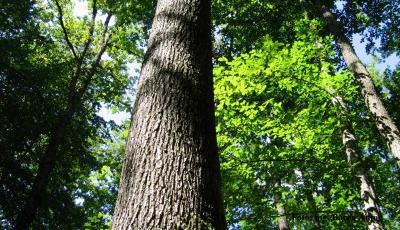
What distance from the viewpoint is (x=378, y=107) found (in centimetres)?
728

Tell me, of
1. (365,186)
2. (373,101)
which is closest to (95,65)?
(373,101)

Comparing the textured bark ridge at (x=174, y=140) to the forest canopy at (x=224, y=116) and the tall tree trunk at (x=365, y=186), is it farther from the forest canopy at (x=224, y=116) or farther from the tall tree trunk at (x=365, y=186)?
the tall tree trunk at (x=365, y=186)

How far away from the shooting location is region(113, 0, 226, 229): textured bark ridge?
2084 millimetres

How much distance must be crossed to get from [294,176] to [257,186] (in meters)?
0.82

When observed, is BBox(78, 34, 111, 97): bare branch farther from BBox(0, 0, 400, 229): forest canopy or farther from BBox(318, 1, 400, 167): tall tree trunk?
BBox(318, 1, 400, 167): tall tree trunk

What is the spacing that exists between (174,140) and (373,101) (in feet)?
21.2

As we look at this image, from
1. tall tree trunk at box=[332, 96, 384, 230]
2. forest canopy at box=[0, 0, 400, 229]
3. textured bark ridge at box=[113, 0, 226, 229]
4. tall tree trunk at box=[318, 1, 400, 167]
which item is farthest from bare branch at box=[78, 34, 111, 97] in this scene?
textured bark ridge at box=[113, 0, 226, 229]

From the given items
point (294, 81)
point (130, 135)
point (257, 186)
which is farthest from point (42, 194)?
point (130, 135)

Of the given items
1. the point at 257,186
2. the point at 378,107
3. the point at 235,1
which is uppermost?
the point at 235,1

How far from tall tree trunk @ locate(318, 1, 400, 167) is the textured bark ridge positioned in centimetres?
519

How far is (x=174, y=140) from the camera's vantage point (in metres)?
2.38

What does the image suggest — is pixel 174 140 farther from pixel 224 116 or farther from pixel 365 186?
pixel 365 186

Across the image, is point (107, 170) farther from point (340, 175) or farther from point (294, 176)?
point (340, 175)

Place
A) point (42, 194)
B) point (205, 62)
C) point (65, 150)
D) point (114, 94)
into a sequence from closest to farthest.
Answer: point (205, 62) → point (42, 194) → point (65, 150) → point (114, 94)
